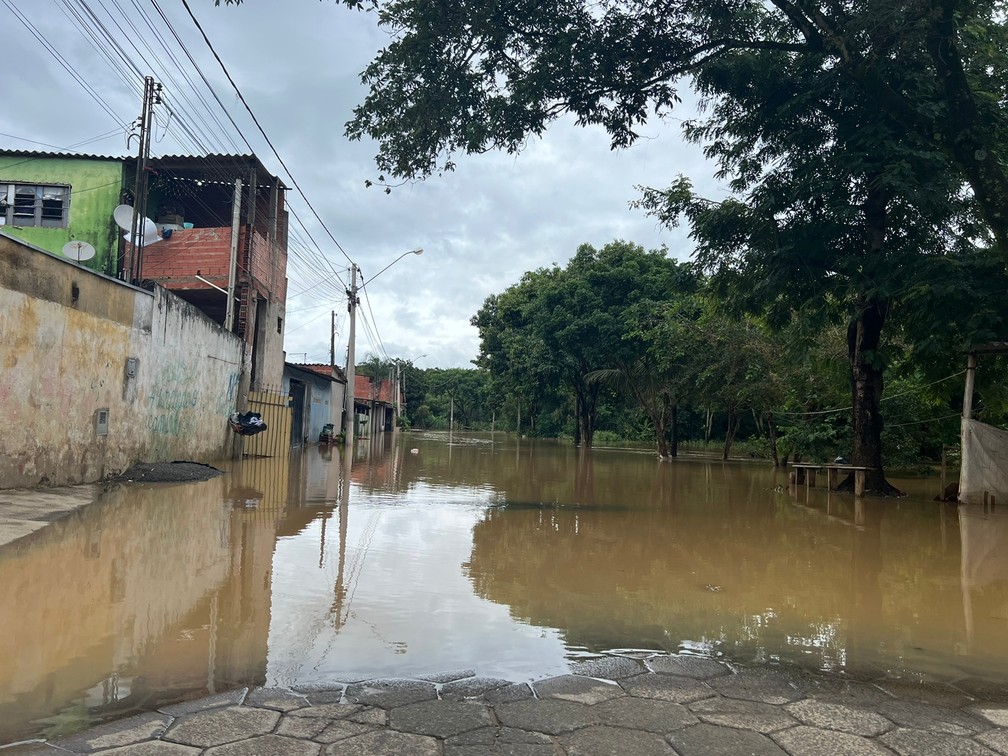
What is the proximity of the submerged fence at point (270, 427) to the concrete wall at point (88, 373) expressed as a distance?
3176 mm

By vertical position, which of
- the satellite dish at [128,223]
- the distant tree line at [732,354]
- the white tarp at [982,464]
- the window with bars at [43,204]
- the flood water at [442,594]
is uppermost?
the window with bars at [43,204]

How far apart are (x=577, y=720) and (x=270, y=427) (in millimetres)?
17813

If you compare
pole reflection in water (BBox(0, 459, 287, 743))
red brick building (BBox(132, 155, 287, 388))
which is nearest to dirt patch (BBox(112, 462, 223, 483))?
pole reflection in water (BBox(0, 459, 287, 743))

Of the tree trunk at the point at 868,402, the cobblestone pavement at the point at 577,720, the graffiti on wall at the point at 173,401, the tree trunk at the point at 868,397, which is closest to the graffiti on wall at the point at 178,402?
the graffiti on wall at the point at 173,401

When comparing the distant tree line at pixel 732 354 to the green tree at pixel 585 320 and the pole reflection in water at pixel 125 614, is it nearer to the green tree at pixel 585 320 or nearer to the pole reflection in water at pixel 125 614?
the green tree at pixel 585 320

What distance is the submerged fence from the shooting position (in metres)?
19.0

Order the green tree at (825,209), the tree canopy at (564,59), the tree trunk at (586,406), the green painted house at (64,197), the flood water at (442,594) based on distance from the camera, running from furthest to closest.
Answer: the tree trunk at (586,406)
the green painted house at (64,197)
the green tree at (825,209)
the tree canopy at (564,59)
the flood water at (442,594)

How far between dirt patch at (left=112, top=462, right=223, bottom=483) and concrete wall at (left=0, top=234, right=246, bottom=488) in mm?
203

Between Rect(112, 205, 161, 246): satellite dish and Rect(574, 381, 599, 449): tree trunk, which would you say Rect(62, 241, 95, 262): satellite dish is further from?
Rect(574, 381, 599, 449): tree trunk

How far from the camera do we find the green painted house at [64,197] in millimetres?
19500

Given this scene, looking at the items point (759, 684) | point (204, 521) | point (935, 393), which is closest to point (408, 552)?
point (204, 521)

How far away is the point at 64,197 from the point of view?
19.6 meters

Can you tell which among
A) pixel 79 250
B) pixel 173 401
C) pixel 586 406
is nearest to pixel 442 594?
pixel 173 401

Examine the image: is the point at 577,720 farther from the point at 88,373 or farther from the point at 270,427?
the point at 270,427
